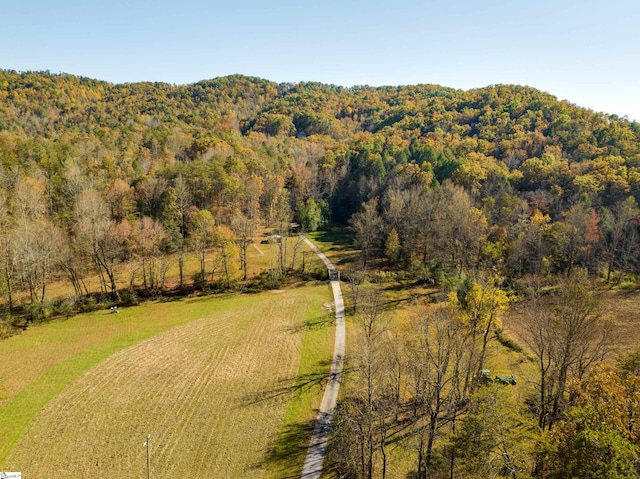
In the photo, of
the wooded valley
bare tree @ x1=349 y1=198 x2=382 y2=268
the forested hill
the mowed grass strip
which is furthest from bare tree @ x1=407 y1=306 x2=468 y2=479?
the forested hill

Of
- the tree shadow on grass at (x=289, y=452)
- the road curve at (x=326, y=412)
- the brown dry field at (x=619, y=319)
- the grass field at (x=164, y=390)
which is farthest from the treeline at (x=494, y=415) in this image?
the brown dry field at (x=619, y=319)

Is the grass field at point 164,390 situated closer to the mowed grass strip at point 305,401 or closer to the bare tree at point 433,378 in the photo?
the mowed grass strip at point 305,401

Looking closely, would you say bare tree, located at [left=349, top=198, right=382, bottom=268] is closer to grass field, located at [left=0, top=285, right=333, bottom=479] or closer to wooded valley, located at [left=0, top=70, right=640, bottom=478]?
wooded valley, located at [left=0, top=70, right=640, bottom=478]

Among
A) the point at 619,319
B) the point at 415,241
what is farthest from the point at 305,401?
the point at 415,241

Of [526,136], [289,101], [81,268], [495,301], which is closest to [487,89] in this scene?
[526,136]

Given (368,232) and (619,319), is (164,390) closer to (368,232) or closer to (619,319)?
(368,232)

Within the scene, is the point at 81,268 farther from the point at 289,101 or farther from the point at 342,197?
the point at 289,101

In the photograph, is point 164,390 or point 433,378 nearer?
point 433,378
